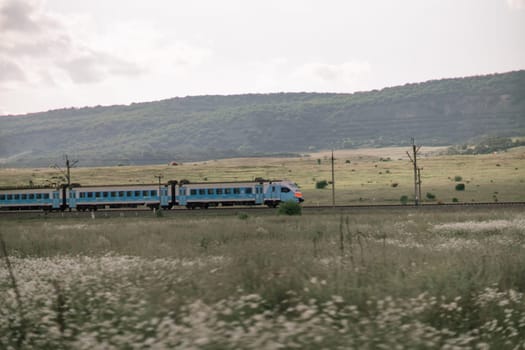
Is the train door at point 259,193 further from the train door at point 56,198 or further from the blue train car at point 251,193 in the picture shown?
the train door at point 56,198

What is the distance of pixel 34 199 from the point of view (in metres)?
66.6

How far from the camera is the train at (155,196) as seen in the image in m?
60.4

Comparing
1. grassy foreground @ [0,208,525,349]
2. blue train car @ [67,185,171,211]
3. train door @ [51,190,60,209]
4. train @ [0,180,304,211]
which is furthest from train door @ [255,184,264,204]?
grassy foreground @ [0,208,525,349]

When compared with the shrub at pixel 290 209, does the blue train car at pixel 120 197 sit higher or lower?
higher

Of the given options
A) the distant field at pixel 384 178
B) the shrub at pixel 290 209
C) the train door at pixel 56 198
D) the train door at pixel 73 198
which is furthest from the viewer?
the distant field at pixel 384 178

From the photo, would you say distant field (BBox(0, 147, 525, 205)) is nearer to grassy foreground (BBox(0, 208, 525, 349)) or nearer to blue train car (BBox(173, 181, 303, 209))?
blue train car (BBox(173, 181, 303, 209))

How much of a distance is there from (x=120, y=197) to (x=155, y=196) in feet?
12.0

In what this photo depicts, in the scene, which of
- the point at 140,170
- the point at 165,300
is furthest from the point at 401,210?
the point at 140,170

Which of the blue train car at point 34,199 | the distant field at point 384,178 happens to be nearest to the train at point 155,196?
the blue train car at point 34,199

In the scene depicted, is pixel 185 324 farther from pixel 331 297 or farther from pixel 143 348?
pixel 331 297

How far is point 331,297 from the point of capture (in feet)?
28.0

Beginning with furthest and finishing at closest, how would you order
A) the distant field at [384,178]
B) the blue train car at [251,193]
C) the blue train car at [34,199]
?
the distant field at [384,178] < the blue train car at [34,199] < the blue train car at [251,193]

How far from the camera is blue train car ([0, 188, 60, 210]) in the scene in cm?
6619

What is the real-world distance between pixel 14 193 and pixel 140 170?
299 feet
